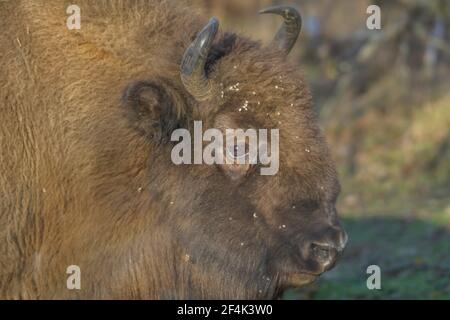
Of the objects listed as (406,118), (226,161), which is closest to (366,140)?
(406,118)

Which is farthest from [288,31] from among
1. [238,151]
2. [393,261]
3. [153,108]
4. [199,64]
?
[393,261]

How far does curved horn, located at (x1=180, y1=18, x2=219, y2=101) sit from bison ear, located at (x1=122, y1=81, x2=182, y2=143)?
156mm

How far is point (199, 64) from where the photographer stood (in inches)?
239

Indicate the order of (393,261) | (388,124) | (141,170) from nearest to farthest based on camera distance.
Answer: (141,170), (393,261), (388,124)

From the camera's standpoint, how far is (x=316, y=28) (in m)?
17.5

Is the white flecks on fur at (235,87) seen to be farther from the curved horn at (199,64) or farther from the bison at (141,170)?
the curved horn at (199,64)

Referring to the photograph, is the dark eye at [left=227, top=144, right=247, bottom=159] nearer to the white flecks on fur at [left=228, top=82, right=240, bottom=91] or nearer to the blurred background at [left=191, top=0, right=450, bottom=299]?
the white flecks on fur at [left=228, top=82, right=240, bottom=91]

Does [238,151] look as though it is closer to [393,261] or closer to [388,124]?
[393,261]

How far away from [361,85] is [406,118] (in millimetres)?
1400

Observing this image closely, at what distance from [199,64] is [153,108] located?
0.44 metres

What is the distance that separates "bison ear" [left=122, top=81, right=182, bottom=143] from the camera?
620cm

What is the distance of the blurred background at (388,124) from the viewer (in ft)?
32.9

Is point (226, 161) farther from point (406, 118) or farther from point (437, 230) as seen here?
point (406, 118)

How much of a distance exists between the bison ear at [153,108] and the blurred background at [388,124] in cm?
323
